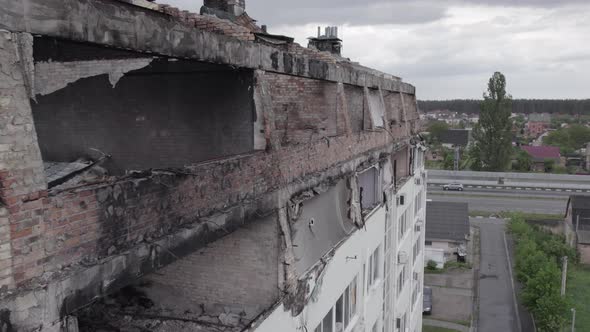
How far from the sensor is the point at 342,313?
8.27 meters

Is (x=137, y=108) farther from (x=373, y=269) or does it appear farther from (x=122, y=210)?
(x=373, y=269)

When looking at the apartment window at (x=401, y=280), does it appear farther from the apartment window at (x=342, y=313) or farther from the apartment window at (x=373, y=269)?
the apartment window at (x=342, y=313)

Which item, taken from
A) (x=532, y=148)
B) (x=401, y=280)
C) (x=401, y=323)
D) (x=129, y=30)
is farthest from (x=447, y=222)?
(x=532, y=148)

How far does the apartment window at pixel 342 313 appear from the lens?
7571 mm

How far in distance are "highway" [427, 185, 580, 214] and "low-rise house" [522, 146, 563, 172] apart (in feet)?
69.2

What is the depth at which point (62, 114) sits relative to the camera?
736 centimetres

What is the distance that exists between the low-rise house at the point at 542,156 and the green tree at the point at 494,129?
21101 mm

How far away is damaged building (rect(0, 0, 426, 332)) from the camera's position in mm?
2986

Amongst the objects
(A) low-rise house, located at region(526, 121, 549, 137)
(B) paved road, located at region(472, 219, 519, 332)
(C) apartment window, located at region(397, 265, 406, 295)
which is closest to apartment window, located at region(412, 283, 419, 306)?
(C) apartment window, located at region(397, 265, 406, 295)

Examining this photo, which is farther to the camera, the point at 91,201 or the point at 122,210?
the point at 122,210

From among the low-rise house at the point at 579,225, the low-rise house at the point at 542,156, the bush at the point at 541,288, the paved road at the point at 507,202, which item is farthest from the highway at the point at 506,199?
the low-rise house at the point at 542,156

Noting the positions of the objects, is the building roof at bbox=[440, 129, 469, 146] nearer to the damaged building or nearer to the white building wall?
the white building wall

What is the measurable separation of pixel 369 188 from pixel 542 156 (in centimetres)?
7533

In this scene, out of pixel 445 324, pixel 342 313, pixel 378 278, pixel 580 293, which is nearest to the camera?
pixel 342 313
